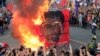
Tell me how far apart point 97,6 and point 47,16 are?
13213 mm

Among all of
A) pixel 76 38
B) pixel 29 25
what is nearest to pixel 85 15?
pixel 76 38

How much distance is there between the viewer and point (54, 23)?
20906 mm

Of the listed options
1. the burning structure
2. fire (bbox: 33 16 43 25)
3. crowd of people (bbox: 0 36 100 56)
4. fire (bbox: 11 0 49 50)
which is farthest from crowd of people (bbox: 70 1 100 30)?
crowd of people (bbox: 0 36 100 56)

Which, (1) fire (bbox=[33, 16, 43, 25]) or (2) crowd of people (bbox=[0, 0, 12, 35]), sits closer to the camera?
(1) fire (bbox=[33, 16, 43, 25])

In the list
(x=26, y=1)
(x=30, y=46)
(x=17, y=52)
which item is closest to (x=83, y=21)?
(x=26, y=1)

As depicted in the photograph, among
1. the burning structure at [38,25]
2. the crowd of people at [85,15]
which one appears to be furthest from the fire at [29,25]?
the crowd of people at [85,15]

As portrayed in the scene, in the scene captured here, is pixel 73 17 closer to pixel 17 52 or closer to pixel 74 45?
pixel 74 45

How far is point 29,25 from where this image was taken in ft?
72.0

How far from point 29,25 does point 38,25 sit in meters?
1.23

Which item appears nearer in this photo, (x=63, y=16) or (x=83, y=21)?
(x=63, y=16)

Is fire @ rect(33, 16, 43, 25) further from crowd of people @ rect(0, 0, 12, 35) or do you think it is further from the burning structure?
crowd of people @ rect(0, 0, 12, 35)

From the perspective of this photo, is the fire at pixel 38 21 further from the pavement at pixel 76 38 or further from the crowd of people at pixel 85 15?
the crowd of people at pixel 85 15

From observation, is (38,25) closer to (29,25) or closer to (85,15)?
(29,25)

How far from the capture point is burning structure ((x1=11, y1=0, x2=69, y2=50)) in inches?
821
